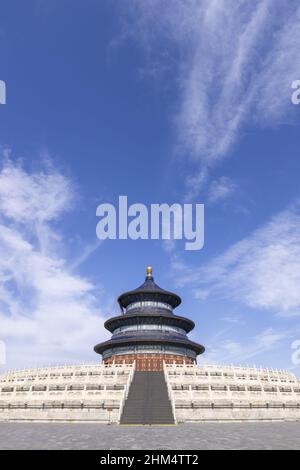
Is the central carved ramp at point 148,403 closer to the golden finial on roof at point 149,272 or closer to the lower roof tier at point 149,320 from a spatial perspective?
the lower roof tier at point 149,320

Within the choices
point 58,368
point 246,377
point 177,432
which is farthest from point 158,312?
point 177,432

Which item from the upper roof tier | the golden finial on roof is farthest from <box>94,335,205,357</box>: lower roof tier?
the golden finial on roof

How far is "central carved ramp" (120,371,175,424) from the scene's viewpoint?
66.1 ft

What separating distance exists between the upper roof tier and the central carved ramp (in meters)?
28.7

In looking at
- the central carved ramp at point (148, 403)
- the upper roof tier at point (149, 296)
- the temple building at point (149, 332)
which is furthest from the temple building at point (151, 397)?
the upper roof tier at point (149, 296)

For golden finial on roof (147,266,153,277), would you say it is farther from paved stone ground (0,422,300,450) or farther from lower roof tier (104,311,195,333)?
paved stone ground (0,422,300,450)

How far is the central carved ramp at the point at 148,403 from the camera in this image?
794 inches

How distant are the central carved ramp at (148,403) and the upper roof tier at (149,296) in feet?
94.2

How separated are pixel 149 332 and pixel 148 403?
94.9 ft

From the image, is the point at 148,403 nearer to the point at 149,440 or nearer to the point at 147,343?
the point at 149,440

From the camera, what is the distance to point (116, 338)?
51406 millimetres

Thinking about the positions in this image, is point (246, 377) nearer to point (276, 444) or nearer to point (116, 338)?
point (276, 444)

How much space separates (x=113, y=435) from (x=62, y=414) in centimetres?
818

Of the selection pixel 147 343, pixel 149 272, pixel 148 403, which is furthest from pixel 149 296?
pixel 148 403
